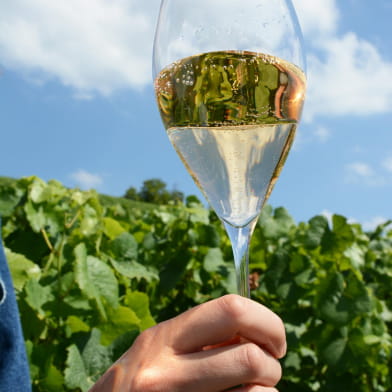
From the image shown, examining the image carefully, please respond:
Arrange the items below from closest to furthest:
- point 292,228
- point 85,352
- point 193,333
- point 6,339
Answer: point 193,333 → point 6,339 → point 85,352 → point 292,228

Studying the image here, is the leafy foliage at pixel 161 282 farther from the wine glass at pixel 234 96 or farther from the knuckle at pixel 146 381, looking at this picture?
the wine glass at pixel 234 96

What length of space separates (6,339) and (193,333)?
987 millimetres

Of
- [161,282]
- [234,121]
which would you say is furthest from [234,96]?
[161,282]

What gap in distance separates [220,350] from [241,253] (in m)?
0.15

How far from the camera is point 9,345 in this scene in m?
1.55

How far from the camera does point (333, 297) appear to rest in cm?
267

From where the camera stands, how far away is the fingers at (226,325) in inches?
29.4

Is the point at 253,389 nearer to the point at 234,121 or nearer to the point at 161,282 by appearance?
the point at 234,121

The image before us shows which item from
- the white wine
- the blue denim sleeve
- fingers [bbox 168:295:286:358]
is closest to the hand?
fingers [bbox 168:295:286:358]

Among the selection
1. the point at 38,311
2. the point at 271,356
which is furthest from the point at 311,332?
the point at 271,356

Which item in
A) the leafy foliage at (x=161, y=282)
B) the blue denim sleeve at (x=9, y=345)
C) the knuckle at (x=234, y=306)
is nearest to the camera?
the knuckle at (x=234, y=306)

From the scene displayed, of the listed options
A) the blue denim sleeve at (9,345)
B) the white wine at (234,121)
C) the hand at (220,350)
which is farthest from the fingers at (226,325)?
the blue denim sleeve at (9,345)

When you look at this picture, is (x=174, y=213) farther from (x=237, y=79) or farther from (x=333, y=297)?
(x=237, y=79)

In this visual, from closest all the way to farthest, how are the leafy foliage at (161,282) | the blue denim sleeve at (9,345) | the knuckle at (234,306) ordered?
the knuckle at (234,306) < the blue denim sleeve at (9,345) < the leafy foliage at (161,282)
